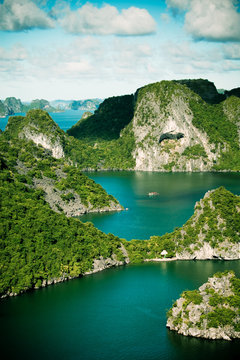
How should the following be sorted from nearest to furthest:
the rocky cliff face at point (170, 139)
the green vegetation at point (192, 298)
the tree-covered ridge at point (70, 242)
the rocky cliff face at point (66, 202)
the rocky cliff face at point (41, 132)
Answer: the green vegetation at point (192, 298) < the tree-covered ridge at point (70, 242) < the rocky cliff face at point (66, 202) < the rocky cliff face at point (41, 132) < the rocky cliff face at point (170, 139)

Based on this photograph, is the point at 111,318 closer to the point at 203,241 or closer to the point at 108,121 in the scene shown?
the point at 203,241

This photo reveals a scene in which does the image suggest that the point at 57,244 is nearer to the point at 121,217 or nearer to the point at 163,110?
the point at 121,217

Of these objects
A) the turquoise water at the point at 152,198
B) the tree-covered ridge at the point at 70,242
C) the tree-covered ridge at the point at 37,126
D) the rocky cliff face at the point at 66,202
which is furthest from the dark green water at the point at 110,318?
the tree-covered ridge at the point at 37,126

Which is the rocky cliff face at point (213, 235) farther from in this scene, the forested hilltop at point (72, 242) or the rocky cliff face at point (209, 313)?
the rocky cliff face at point (209, 313)

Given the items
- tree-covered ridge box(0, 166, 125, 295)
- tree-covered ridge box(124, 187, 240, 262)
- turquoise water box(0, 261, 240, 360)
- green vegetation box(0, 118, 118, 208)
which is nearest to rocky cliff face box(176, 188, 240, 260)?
tree-covered ridge box(124, 187, 240, 262)

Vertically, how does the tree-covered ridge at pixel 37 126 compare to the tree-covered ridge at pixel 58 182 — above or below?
above

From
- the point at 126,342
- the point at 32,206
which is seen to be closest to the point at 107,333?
the point at 126,342
